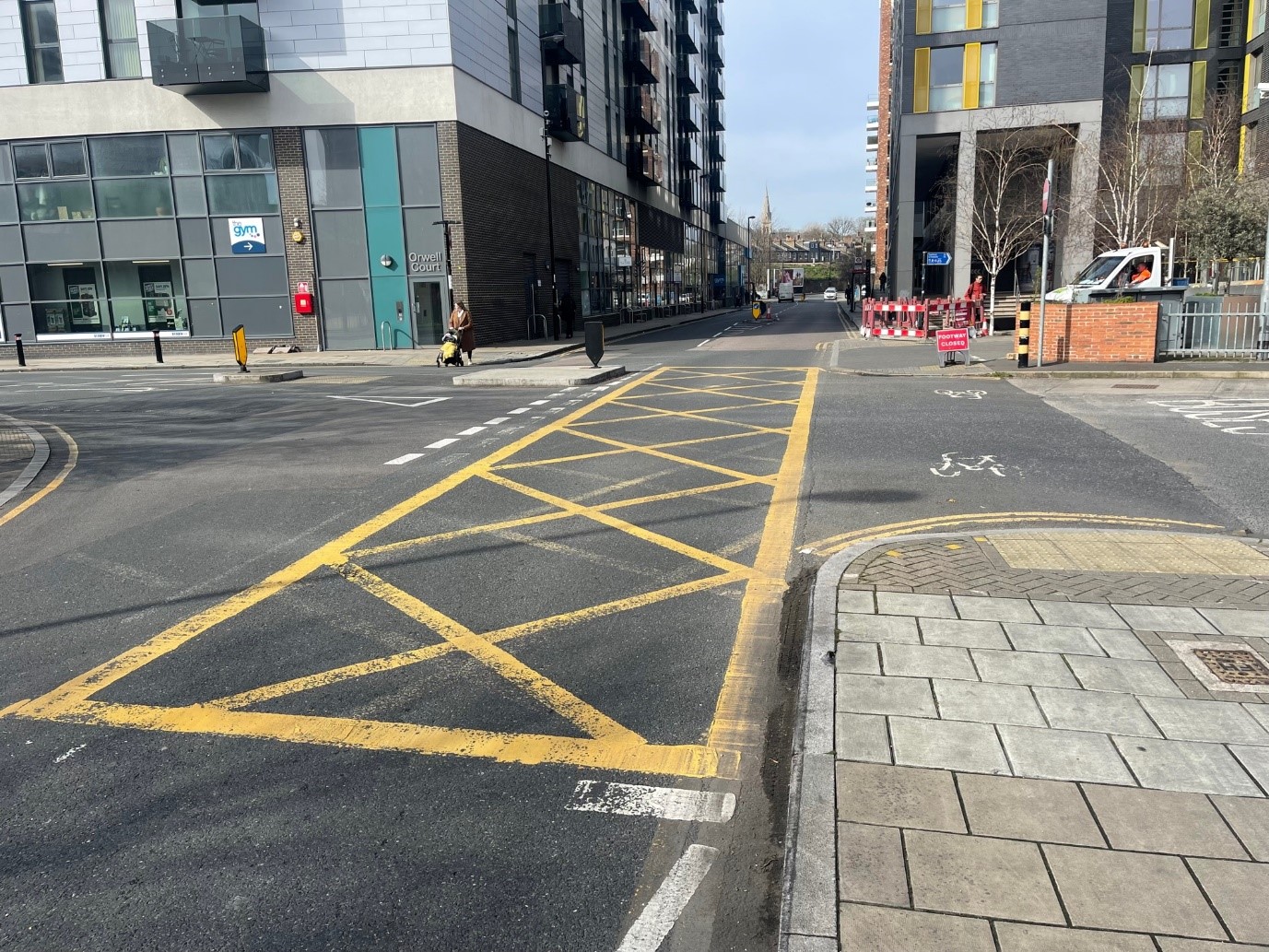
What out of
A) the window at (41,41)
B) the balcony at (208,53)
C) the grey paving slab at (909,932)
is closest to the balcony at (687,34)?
the balcony at (208,53)

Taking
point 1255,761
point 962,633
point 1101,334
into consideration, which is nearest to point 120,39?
point 1101,334

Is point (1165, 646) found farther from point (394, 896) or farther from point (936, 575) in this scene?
point (394, 896)

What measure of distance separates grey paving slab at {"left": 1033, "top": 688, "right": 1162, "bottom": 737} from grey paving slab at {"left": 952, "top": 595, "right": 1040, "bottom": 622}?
820 mm

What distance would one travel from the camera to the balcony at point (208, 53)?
91.6 ft

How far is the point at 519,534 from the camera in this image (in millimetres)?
7020

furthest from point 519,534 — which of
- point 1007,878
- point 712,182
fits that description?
point 712,182

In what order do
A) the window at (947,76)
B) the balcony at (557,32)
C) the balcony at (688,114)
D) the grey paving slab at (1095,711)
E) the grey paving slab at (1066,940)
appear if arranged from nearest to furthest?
the grey paving slab at (1066,940), the grey paving slab at (1095,711), the balcony at (557,32), the window at (947,76), the balcony at (688,114)

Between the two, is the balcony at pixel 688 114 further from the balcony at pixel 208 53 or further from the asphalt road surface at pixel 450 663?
the asphalt road surface at pixel 450 663

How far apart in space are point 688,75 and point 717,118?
63.9ft

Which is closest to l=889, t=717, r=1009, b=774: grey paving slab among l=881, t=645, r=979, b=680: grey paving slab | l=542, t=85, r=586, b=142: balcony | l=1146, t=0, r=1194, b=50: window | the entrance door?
l=881, t=645, r=979, b=680: grey paving slab

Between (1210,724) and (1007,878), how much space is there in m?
1.43

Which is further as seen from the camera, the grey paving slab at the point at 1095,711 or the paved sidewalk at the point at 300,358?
the paved sidewalk at the point at 300,358

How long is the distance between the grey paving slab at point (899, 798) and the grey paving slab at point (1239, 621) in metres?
2.17

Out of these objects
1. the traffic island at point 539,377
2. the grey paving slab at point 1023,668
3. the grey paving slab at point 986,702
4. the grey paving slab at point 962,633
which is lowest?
the grey paving slab at point 986,702
